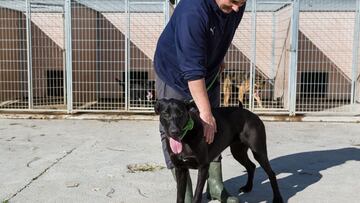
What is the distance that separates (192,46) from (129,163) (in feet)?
8.07

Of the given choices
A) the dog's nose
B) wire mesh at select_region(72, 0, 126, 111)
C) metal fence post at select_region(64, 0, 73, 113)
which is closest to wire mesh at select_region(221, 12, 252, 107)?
wire mesh at select_region(72, 0, 126, 111)

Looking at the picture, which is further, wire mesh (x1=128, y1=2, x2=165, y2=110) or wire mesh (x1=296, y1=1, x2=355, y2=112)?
wire mesh (x1=296, y1=1, x2=355, y2=112)

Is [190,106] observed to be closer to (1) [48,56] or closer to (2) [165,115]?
(2) [165,115]

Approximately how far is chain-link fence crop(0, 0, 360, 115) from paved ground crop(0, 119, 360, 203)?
1341 mm

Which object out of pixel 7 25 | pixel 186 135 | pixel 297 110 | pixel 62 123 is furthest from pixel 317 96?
pixel 186 135

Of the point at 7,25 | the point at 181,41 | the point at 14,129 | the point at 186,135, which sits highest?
the point at 7,25

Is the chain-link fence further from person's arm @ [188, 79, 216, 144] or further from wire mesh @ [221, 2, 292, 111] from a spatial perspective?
person's arm @ [188, 79, 216, 144]

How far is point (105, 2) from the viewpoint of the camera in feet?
28.3

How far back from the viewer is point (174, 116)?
8.55 ft

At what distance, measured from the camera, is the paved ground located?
3869 millimetres

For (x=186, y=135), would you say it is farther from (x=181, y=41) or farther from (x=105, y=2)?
(x=105, y=2)

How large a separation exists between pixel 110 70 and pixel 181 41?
6467mm

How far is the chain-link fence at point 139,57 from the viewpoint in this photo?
8.35 metres

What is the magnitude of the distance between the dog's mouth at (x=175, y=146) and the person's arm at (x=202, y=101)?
0.18 meters
